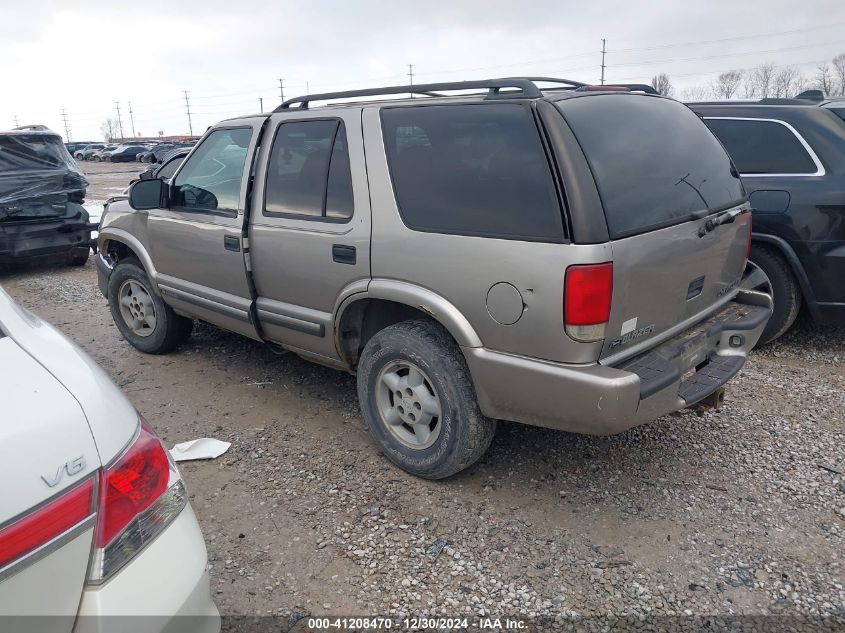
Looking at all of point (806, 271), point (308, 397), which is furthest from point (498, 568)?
point (806, 271)

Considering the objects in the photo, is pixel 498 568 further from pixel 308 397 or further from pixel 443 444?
pixel 308 397

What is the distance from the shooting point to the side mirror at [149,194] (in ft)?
14.6

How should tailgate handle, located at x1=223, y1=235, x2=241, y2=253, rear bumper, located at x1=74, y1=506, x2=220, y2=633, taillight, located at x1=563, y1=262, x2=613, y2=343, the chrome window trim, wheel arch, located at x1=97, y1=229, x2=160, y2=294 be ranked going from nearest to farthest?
rear bumper, located at x1=74, y1=506, x2=220, y2=633, taillight, located at x1=563, y1=262, x2=613, y2=343, tailgate handle, located at x1=223, y1=235, x2=241, y2=253, the chrome window trim, wheel arch, located at x1=97, y1=229, x2=160, y2=294

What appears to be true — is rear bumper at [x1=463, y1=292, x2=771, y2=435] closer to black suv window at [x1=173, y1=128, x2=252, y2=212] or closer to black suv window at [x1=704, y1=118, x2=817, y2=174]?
black suv window at [x1=173, y1=128, x2=252, y2=212]

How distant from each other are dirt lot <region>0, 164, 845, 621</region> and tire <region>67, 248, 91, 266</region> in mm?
5643

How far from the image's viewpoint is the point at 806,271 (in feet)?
15.0

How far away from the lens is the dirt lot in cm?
252

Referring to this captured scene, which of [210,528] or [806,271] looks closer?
[210,528]

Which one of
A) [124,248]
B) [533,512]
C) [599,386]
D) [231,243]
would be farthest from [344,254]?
[124,248]

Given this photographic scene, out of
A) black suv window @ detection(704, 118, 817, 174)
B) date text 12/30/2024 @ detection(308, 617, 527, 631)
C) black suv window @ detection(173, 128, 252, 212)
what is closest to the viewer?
date text 12/30/2024 @ detection(308, 617, 527, 631)

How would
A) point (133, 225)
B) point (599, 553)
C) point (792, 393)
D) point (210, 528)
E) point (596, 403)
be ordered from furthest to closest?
1. point (133, 225)
2. point (792, 393)
3. point (210, 528)
4. point (599, 553)
5. point (596, 403)

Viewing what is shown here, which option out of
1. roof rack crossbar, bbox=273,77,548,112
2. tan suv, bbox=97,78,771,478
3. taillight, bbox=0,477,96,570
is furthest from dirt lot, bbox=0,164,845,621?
roof rack crossbar, bbox=273,77,548,112

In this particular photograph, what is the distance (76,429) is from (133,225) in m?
3.87

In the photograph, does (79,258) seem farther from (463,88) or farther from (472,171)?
(472,171)
